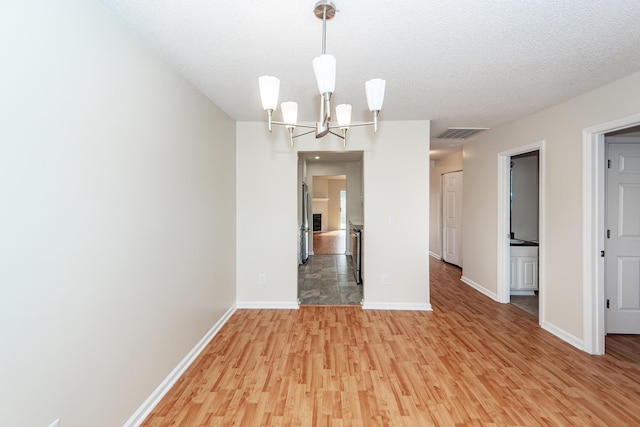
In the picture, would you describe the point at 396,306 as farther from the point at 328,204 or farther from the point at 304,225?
the point at 328,204

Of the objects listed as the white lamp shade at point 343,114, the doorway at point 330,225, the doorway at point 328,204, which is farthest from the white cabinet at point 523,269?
the doorway at point 328,204

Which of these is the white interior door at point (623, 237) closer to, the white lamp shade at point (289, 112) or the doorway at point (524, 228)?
the doorway at point (524, 228)

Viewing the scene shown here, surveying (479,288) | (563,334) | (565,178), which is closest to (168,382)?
(563,334)

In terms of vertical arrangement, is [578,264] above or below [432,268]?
above

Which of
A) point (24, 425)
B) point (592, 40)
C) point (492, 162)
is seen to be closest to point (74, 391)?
point (24, 425)

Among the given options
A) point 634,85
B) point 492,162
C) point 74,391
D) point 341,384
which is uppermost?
point 634,85

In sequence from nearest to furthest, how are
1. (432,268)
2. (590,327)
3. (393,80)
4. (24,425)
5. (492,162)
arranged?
(24,425)
(393,80)
(590,327)
(492,162)
(432,268)

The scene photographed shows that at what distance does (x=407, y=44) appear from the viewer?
1.86m

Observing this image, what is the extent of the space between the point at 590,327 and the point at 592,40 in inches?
94.0

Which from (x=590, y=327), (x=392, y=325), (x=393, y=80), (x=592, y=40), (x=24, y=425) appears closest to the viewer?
(x=24, y=425)

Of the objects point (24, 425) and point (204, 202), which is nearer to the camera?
point (24, 425)

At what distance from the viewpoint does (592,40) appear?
1823 millimetres

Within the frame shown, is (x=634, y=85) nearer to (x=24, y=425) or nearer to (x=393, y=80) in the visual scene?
(x=393, y=80)

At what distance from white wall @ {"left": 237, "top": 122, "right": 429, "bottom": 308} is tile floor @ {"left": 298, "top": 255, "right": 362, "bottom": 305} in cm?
48
